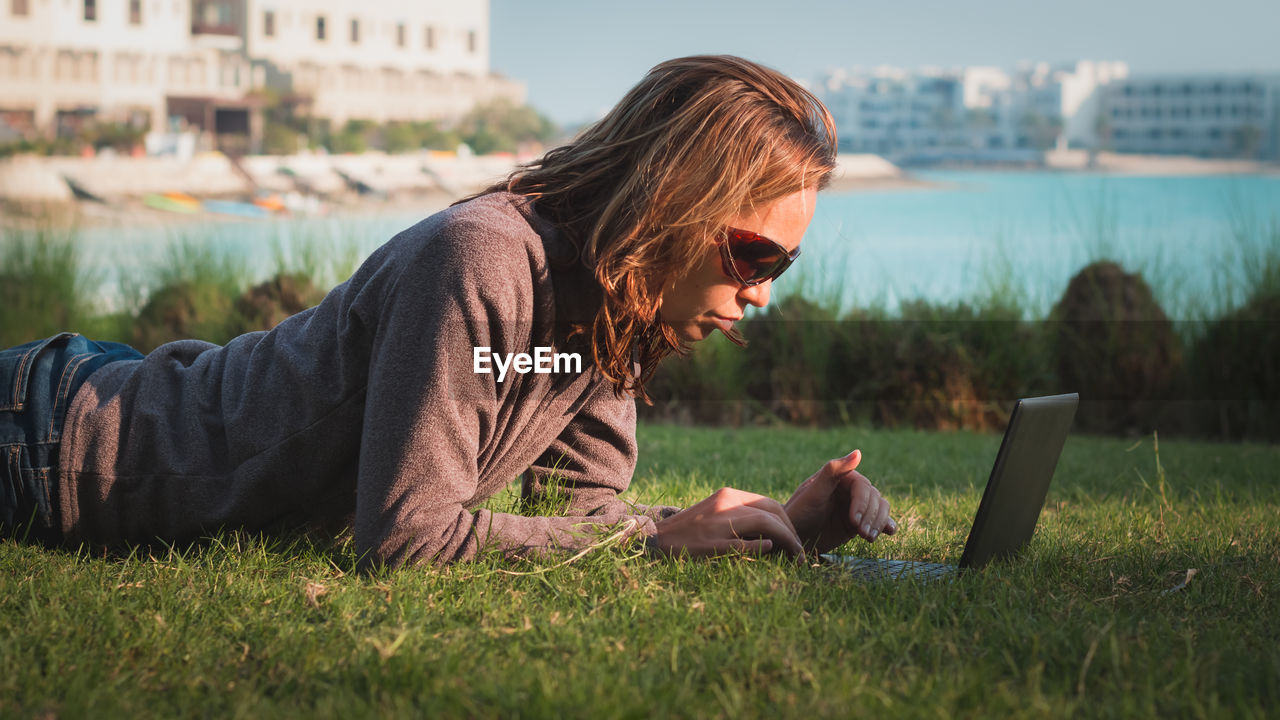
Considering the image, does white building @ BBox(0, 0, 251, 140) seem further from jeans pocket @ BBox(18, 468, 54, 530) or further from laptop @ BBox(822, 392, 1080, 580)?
laptop @ BBox(822, 392, 1080, 580)

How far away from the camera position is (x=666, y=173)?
187 cm

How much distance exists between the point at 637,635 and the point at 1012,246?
5610 mm

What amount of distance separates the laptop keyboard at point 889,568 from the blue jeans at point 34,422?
1.57 meters

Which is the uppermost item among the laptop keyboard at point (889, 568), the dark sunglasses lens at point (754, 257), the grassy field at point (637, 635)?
the dark sunglasses lens at point (754, 257)

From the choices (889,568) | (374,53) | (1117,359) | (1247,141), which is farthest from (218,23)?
(1247,141)

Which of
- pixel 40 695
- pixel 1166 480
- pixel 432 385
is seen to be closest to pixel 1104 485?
pixel 1166 480

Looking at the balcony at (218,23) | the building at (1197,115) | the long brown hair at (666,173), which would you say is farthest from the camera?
the building at (1197,115)

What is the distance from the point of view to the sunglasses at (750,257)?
199 centimetres

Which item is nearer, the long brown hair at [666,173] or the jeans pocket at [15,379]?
the long brown hair at [666,173]

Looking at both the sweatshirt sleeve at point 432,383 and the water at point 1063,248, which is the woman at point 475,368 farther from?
the water at point 1063,248

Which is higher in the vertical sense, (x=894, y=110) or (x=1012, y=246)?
(x=894, y=110)

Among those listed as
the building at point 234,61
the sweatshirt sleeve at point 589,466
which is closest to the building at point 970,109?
the building at point 234,61

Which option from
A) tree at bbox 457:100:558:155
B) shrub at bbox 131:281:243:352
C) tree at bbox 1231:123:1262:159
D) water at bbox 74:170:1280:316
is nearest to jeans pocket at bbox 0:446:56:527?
shrub at bbox 131:281:243:352

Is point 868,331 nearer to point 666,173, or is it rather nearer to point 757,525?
point 757,525
